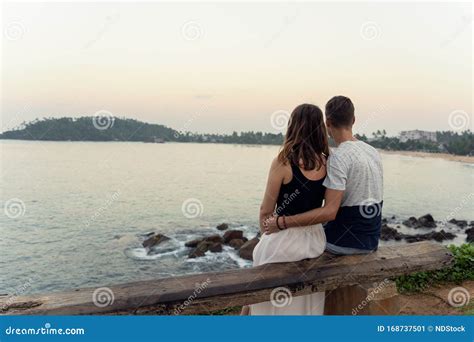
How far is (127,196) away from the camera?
119 feet

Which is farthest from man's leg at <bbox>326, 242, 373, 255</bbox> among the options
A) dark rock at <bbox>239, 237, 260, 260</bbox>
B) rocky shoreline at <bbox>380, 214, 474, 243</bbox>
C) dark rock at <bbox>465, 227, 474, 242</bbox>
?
dark rock at <bbox>465, 227, 474, 242</bbox>

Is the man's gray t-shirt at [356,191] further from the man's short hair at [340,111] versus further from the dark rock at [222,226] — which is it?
the dark rock at [222,226]

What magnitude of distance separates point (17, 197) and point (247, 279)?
38.7 m

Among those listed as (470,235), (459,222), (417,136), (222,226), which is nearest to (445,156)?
(417,136)

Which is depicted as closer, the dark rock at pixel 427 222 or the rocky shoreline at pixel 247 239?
the rocky shoreline at pixel 247 239

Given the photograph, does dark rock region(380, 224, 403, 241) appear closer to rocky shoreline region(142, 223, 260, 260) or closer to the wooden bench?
Answer: rocky shoreline region(142, 223, 260, 260)

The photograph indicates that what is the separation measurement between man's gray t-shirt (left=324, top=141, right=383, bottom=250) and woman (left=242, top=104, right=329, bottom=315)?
10 centimetres

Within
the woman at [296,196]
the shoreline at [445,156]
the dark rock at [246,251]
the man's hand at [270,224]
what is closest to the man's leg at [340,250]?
the woman at [296,196]

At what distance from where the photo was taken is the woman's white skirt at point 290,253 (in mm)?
2771

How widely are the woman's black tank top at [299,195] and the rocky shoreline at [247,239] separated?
12.8 meters

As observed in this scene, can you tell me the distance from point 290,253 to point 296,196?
1.41ft

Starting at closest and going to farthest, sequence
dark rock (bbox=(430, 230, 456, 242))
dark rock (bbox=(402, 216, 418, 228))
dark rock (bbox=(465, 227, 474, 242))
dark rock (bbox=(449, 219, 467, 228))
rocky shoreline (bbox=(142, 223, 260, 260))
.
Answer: rocky shoreline (bbox=(142, 223, 260, 260)) < dark rock (bbox=(465, 227, 474, 242)) < dark rock (bbox=(430, 230, 456, 242)) < dark rock (bbox=(402, 216, 418, 228)) < dark rock (bbox=(449, 219, 467, 228))

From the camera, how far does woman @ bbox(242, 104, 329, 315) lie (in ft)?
8.59

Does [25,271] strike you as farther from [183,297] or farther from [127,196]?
[127,196]
